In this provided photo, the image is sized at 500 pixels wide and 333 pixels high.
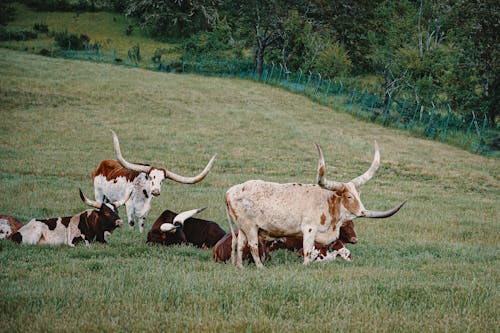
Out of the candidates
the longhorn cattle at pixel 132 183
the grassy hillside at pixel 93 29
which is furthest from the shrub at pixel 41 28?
the longhorn cattle at pixel 132 183

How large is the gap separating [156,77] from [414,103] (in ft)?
69.6

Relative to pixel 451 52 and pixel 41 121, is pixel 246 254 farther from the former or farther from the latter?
pixel 451 52

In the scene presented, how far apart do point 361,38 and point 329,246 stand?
192 ft

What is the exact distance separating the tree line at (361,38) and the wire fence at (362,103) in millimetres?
1388

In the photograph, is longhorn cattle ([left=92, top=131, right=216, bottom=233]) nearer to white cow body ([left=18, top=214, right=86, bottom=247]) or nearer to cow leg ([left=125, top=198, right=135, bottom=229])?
cow leg ([left=125, top=198, right=135, bottom=229])

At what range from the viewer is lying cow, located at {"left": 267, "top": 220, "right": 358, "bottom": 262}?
434 inches

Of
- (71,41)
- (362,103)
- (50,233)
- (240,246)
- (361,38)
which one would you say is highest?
(361,38)

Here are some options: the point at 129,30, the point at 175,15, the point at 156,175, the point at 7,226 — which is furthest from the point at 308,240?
the point at 129,30

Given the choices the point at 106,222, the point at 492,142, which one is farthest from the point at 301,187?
the point at 492,142

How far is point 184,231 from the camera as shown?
1227 centimetres

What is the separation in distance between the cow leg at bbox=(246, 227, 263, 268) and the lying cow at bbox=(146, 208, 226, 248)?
2.03 metres

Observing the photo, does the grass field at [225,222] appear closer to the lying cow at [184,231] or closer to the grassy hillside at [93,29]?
the lying cow at [184,231]

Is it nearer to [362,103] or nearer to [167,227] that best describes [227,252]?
[167,227]

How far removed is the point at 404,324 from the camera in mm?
6812
